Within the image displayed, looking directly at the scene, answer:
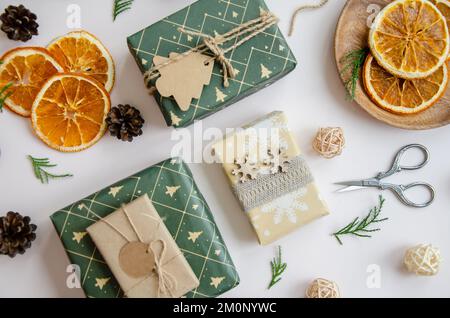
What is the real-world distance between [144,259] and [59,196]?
0.51m

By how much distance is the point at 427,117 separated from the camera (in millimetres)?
1900

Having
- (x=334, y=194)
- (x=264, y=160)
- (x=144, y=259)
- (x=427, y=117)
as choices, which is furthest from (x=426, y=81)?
(x=144, y=259)

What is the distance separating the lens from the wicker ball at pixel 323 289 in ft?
6.04

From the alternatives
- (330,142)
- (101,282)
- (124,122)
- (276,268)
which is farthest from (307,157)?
(101,282)

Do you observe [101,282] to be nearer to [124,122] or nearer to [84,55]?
[124,122]

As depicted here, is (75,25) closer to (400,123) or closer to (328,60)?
(328,60)

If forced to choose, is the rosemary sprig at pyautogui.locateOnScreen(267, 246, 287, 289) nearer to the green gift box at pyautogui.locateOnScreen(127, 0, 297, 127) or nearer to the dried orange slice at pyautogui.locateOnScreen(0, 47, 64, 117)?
the green gift box at pyautogui.locateOnScreen(127, 0, 297, 127)

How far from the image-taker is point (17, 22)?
1.86m

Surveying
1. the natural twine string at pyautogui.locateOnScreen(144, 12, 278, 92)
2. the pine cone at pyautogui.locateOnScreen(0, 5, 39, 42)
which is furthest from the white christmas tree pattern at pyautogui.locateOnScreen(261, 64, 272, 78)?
the pine cone at pyautogui.locateOnScreen(0, 5, 39, 42)

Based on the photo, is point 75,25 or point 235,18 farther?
point 75,25

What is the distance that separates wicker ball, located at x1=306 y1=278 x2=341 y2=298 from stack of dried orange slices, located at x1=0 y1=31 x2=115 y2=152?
1.04 meters

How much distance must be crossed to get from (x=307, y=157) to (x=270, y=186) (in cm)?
24

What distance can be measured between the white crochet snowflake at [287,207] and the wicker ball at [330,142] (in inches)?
6.8

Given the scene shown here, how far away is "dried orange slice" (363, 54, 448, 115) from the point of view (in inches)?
72.7
